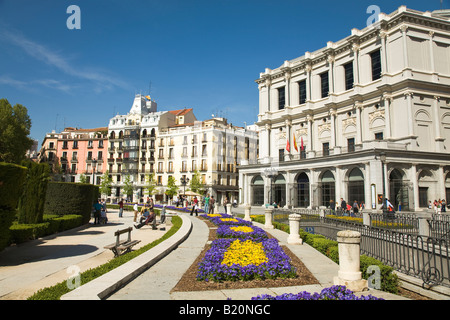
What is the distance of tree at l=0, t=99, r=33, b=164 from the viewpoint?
4466 centimetres

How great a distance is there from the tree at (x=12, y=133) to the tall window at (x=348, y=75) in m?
50.0

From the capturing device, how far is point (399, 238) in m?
7.48

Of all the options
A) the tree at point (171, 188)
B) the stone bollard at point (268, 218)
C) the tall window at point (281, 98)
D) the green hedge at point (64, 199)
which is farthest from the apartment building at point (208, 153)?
the green hedge at point (64, 199)

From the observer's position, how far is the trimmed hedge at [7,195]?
9.01 m

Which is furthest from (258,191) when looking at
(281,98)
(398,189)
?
(398,189)

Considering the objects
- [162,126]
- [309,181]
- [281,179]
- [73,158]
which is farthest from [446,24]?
[73,158]

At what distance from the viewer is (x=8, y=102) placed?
4716 cm

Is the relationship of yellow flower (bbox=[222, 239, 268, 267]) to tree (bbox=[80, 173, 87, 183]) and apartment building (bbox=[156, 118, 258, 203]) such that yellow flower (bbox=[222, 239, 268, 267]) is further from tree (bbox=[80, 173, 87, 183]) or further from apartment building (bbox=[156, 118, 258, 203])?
tree (bbox=[80, 173, 87, 183])

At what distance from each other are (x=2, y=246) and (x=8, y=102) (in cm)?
4888

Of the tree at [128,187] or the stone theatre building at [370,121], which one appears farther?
the tree at [128,187]

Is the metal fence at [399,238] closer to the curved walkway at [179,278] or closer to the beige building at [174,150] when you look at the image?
the curved walkway at [179,278]

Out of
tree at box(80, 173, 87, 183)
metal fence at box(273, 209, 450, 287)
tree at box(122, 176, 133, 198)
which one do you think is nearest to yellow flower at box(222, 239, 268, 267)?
metal fence at box(273, 209, 450, 287)

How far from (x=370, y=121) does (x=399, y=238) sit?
32.5 metres
